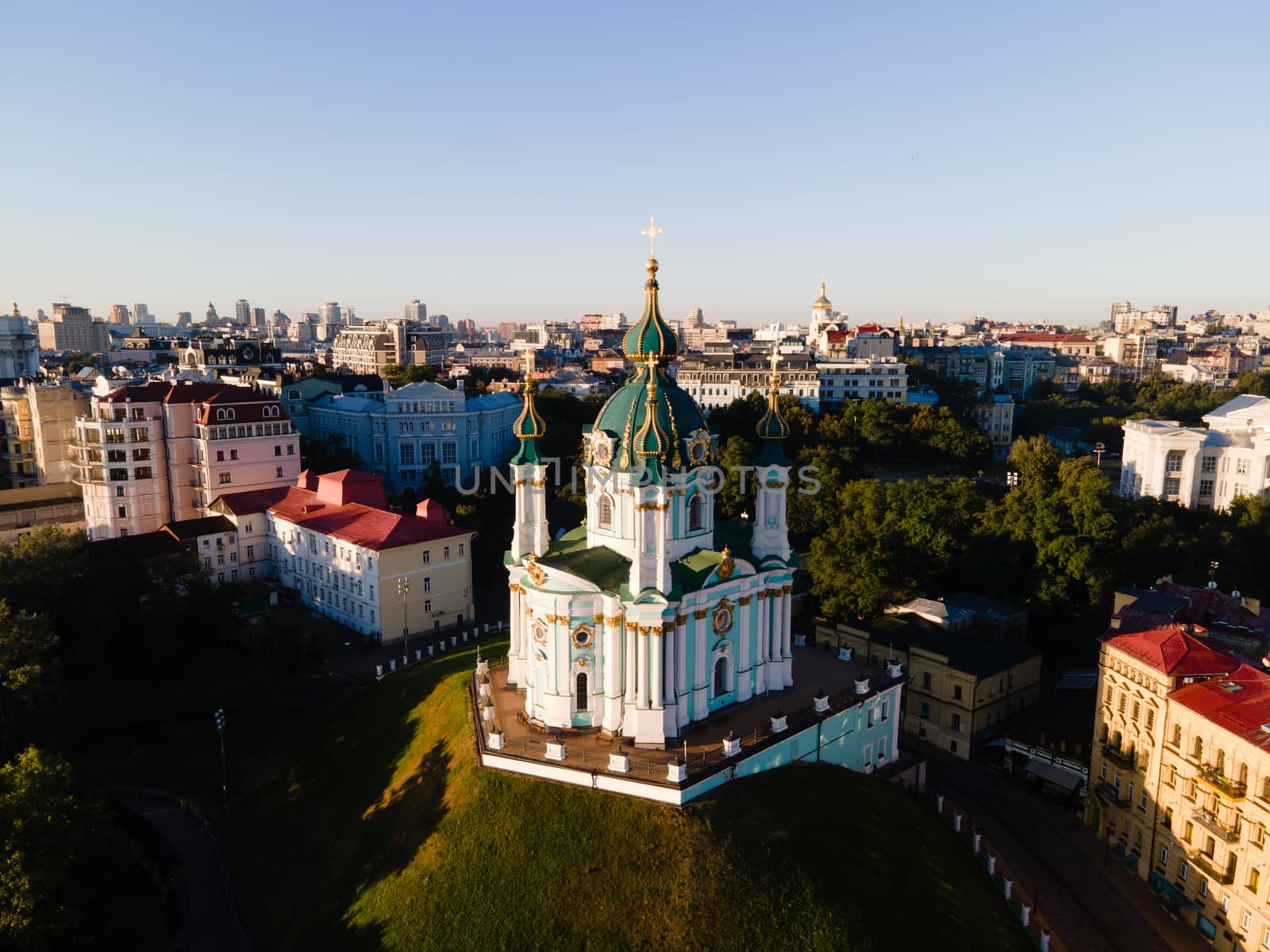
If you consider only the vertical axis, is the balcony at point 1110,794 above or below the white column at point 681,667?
below

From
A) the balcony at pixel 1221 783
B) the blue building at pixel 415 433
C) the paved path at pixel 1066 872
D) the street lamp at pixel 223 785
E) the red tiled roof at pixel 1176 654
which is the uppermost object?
the blue building at pixel 415 433

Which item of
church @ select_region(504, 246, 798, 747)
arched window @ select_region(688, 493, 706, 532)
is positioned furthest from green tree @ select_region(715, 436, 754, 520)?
arched window @ select_region(688, 493, 706, 532)

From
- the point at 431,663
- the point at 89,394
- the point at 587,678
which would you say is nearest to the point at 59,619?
the point at 431,663

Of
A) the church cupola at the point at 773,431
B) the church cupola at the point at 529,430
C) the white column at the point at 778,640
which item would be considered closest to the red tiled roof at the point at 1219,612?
the white column at the point at 778,640

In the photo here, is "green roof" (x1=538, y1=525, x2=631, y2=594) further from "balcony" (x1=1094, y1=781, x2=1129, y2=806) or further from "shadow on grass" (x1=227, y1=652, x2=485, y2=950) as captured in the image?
"balcony" (x1=1094, y1=781, x2=1129, y2=806)

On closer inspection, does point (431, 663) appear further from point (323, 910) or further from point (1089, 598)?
point (1089, 598)

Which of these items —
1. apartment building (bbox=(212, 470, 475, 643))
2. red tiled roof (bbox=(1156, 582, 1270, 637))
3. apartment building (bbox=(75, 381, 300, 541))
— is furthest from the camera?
apartment building (bbox=(75, 381, 300, 541))

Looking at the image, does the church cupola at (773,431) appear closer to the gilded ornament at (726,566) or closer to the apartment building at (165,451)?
the gilded ornament at (726,566)
